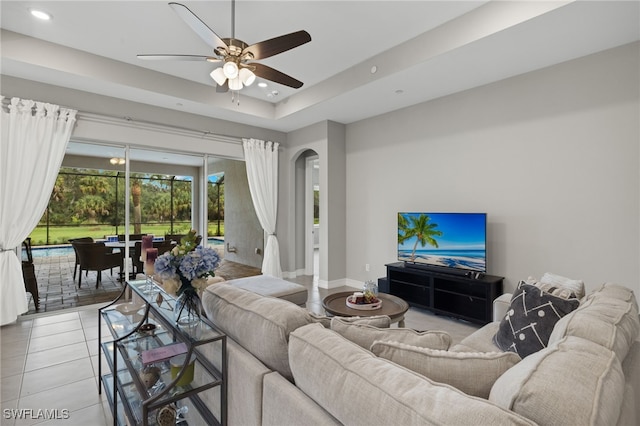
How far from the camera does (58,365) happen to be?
260cm

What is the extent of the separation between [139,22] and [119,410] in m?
3.22

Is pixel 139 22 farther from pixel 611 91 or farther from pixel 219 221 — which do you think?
pixel 611 91

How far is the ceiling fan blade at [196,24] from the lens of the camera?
79.4 inches

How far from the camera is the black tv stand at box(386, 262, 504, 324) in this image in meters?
3.39

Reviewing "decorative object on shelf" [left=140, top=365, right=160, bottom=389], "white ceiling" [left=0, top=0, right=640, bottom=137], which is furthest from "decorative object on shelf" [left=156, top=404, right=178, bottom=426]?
"white ceiling" [left=0, top=0, right=640, bottom=137]

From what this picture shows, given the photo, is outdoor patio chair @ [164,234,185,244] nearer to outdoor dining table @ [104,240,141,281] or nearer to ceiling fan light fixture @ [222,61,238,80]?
outdoor dining table @ [104,240,141,281]

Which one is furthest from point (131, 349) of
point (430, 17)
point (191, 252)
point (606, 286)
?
point (430, 17)

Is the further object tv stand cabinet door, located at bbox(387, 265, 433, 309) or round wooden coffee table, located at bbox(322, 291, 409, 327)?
tv stand cabinet door, located at bbox(387, 265, 433, 309)

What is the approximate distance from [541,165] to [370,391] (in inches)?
137

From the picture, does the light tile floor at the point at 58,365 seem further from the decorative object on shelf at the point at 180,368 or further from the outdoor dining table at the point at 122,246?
the decorative object on shelf at the point at 180,368

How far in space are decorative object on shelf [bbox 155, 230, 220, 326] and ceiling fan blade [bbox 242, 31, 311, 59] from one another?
1.60 metres

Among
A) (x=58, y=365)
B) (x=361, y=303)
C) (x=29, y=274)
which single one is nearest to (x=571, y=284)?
(x=361, y=303)

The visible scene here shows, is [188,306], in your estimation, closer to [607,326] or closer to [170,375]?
[170,375]

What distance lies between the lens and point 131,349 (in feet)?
6.00
